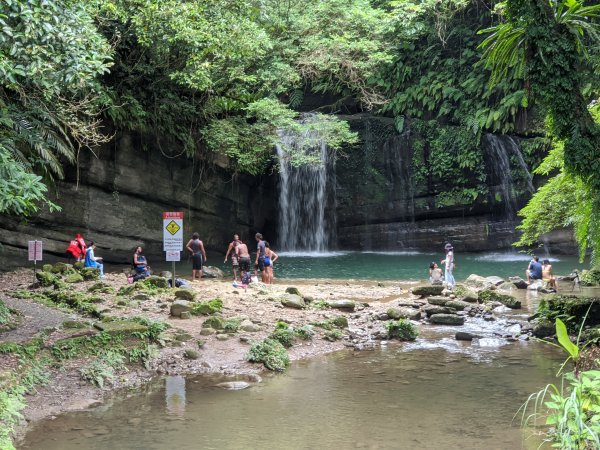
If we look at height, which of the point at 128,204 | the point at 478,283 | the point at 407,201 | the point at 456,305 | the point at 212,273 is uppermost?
the point at 407,201

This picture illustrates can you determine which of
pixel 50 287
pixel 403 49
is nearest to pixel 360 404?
pixel 50 287

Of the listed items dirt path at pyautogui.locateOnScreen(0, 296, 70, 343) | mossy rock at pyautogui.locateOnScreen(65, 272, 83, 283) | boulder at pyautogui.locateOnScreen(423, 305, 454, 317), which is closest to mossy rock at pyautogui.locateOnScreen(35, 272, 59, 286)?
mossy rock at pyautogui.locateOnScreen(65, 272, 83, 283)

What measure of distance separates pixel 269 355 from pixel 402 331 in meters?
3.14

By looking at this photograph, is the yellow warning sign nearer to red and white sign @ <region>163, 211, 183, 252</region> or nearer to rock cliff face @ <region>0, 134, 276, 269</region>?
red and white sign @ <region>163, 211, 183, 252</region>

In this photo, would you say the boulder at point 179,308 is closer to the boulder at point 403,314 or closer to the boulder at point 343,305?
the boulder at point 343,305

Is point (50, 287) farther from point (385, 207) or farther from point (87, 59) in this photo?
point (385, 207)

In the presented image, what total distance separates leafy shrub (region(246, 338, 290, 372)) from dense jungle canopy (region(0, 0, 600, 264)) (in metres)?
3.98

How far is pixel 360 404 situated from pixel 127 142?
744 inches

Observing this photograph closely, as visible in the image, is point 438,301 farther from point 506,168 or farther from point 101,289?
point 506,168

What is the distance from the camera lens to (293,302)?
13.4 m

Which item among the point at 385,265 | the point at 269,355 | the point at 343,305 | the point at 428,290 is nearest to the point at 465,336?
the point at 343,305

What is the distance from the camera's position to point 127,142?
78.9 feet

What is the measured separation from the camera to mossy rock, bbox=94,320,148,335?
9236mm

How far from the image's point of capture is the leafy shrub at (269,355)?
926 centimetres
